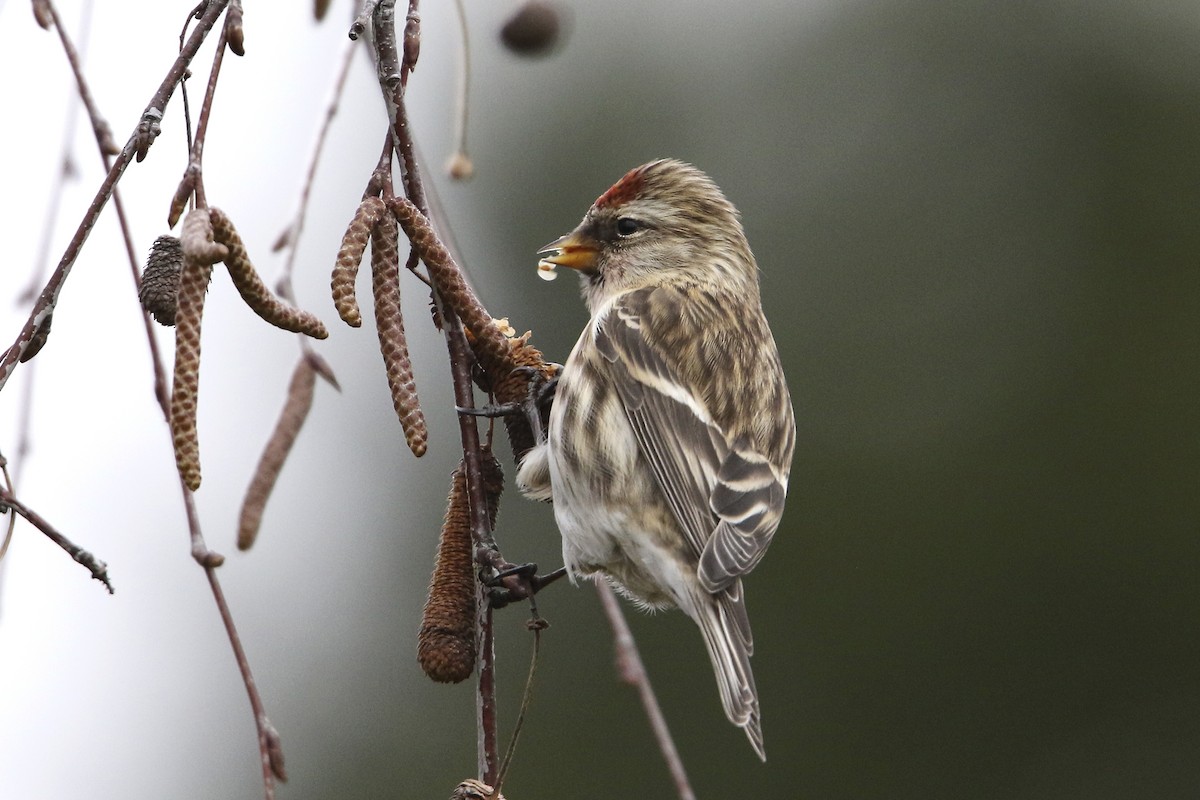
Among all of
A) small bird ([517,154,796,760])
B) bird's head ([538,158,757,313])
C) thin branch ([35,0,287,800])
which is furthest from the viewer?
bird's head ([538,158,757,313])

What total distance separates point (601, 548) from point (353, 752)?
5205 mm

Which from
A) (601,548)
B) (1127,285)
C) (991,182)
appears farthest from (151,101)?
(991,182)

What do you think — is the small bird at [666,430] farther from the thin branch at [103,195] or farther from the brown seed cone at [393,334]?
the thin branch at [103,195]

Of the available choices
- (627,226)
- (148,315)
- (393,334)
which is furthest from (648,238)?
(148,315)

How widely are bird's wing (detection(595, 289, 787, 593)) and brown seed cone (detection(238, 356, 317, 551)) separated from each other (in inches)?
34.0

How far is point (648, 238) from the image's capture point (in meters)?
3.67

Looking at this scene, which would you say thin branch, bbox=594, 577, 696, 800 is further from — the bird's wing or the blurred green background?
the blurred green background

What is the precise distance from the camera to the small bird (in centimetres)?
290

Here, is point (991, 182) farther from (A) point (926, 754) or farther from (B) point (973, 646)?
(A) point (926, 754)

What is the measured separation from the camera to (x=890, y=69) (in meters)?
10.7

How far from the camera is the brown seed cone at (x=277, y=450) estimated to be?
7.91 feet

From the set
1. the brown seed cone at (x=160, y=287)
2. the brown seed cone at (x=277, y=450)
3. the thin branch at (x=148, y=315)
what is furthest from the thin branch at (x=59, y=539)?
the brown seed cone at (x=277, y=450)

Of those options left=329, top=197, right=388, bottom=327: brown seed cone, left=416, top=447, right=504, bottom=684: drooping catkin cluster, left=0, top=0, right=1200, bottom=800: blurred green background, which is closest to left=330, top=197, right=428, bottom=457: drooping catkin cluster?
left=329, top=197, right=388, bottom=327: brown seed cone

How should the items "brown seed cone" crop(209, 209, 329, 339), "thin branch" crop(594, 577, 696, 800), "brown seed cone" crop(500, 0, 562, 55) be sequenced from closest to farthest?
"brown seed cone" crop(209, 209, 329, 339)
"thin branch" crop(594, 577, 696, 800)
"brown seed cone" crop(500, 0, 562, 55)
